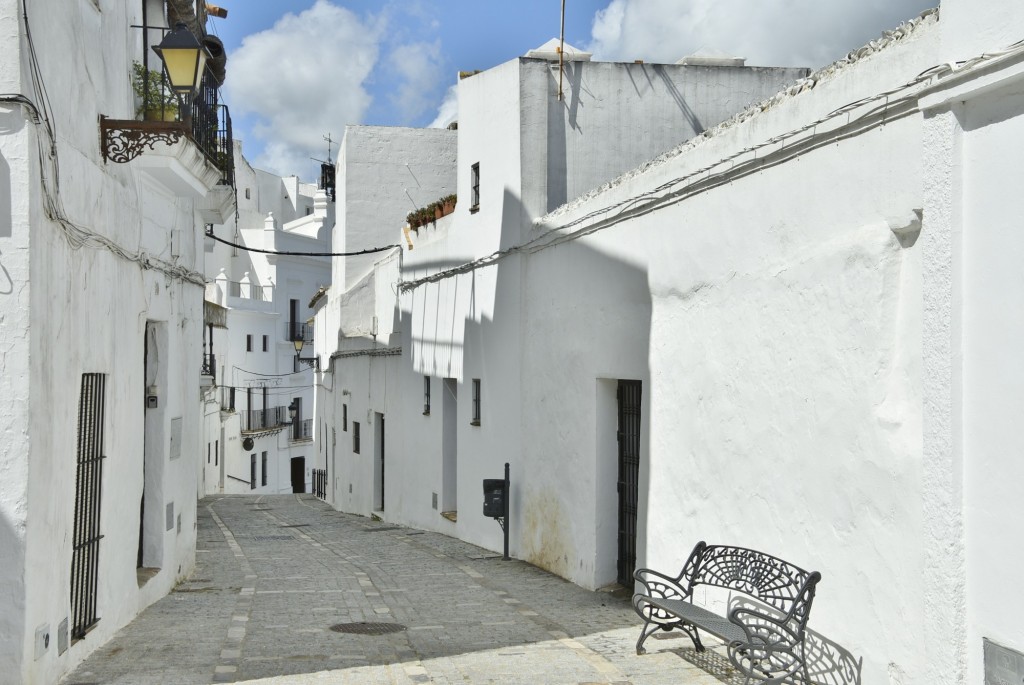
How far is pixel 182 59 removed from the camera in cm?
855

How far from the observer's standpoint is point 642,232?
32.0ft

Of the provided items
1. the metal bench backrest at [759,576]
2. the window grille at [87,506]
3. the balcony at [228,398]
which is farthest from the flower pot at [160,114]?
the balcony at [228,398]

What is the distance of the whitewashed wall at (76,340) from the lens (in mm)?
6547

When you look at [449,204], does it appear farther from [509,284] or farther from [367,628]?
[367,628]

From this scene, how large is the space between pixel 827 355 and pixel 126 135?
5670 millimetres

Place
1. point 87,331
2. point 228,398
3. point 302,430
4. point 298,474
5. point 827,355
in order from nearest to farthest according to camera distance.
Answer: point 827,355 → point 87,331 → point 228,398 → point 298,474 → point 302,430

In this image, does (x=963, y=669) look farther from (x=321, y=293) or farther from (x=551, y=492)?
(x=321, y=293)

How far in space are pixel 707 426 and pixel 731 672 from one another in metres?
1.93

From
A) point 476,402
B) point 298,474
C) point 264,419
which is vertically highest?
point 476,402

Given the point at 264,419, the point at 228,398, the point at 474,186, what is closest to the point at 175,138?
the point at 474,186

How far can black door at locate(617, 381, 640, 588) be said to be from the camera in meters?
10.6

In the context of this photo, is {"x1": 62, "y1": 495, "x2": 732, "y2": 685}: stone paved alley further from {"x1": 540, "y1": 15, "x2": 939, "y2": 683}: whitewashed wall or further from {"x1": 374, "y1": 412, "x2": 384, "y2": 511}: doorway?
{"x1": 374, "y1": 412, "x2": 384, "y2": 511}: doorway

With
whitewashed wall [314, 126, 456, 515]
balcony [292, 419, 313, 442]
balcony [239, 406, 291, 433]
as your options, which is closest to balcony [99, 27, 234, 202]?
whitewashed wall [314, 126, 456, 515]

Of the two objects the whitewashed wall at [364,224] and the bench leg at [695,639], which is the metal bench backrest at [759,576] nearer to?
the bench leg at [695,639]
